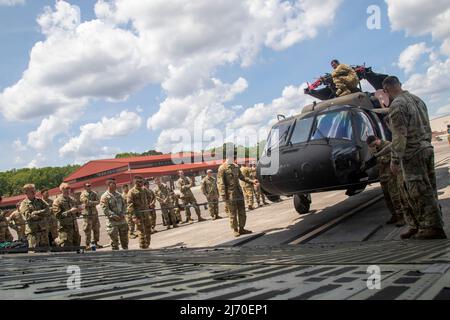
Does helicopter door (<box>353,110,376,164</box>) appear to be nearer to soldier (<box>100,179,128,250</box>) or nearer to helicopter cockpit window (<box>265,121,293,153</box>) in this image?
helicopter cockpit window (<box>265,121,293,153</box>)

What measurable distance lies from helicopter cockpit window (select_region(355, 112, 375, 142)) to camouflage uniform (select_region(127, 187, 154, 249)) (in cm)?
488

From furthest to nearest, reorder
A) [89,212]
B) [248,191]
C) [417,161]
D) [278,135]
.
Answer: [248,191]
[89,212]
[278,135]
[417,161]

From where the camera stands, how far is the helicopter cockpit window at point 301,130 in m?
7.50

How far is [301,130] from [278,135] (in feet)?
2.10

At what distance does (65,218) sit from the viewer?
8.66 metres

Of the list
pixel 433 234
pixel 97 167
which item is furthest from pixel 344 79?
pixel 97 167

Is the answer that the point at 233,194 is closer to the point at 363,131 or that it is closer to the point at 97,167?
the point at 363,131

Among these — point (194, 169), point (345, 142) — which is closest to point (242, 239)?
point (345, 142)

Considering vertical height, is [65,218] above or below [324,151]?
below

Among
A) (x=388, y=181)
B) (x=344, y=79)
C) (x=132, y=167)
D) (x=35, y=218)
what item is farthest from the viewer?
(x=132, y=167)

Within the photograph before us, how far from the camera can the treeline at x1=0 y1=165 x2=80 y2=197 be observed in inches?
5074

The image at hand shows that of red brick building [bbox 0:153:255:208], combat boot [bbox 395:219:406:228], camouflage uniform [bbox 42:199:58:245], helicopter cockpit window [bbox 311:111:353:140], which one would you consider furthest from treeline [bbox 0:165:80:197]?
combat boot [bbox 395:219:406:228]

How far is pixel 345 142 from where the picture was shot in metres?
7.01
